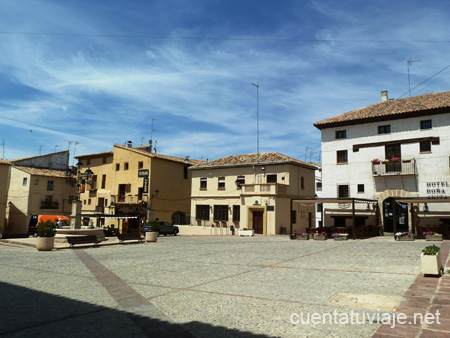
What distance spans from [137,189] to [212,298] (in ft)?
117

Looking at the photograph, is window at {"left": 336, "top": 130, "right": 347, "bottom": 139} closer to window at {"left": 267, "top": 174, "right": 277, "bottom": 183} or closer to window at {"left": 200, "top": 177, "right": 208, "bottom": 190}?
window at {"left": 267, "top": 174, "right": 277, "bottom": 183}

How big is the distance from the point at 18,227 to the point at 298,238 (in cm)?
3838

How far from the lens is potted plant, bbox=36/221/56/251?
17672 mm

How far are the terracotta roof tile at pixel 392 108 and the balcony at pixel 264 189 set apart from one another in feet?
21.8

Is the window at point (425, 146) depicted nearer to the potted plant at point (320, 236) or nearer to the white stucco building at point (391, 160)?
the white stucco building at point (391, 160)

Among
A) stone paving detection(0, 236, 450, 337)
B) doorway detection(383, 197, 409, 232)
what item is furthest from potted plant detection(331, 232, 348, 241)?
stone paving detection(0, 236, 450, 337)

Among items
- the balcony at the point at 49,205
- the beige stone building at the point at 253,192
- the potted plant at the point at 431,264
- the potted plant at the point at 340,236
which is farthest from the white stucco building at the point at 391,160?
the balcony at the point at 49,205

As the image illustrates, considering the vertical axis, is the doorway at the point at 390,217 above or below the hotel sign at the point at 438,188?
below

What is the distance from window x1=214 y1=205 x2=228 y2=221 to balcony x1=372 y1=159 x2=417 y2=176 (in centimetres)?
1550

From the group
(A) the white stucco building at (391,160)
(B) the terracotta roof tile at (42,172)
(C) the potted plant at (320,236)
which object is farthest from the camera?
(B) the terracotta roof tile at (42,172)

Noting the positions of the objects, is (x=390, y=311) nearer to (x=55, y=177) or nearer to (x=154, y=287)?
(x=154, y=287)

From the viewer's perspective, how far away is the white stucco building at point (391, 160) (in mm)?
24156

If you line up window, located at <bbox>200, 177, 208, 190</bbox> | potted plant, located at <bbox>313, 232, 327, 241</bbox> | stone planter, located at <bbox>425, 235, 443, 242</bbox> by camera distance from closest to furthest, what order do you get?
stone planter, located at <bbox>425, 235, 443, 242</bbox> → potted plant, located at <bbox>313, 232, 327, 241</bbox> → window, located at <bbox>200, 177, 208, 190</bbox>

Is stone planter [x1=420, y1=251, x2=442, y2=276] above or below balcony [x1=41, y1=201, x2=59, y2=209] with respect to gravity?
below
